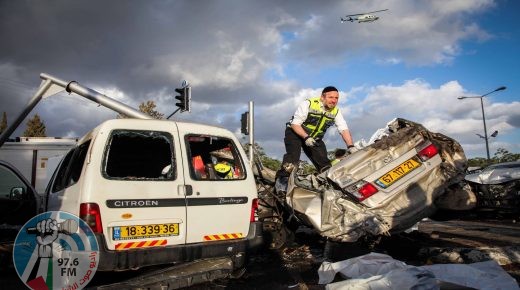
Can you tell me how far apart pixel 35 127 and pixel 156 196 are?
4625 centimetres

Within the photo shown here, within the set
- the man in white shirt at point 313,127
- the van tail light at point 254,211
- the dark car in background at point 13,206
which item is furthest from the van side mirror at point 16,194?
the man in white shirt at point 313,127

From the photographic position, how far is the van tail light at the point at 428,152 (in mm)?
5539

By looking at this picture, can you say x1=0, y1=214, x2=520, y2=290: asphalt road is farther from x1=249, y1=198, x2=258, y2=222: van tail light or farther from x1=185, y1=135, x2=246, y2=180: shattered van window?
x1=185, y1=135, x2=246, y2=180: shattered van window

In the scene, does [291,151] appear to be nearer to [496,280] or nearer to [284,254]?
[284,254]

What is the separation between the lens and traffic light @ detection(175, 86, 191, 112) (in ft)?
36.9

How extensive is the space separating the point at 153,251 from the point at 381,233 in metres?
2.79

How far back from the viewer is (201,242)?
4430mm

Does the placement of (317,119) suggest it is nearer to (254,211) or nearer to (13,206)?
(254,211)

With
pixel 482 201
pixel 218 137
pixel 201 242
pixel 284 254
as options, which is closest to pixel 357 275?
pixel 201 242

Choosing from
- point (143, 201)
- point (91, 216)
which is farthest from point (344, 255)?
point (91, 216)

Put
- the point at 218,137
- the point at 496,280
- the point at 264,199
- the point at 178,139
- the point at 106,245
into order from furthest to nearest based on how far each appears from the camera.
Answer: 1. the point at 264,199
2. the point at 218,137
3. the point at 178,139
4. the point at 106,245
5. the point at 496,280

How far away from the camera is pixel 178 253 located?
4.21 m

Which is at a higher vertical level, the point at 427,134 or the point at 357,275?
the point at 427,134

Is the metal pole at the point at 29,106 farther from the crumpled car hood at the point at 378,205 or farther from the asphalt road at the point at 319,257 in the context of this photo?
the crumpled car hood at the point at 378,205
